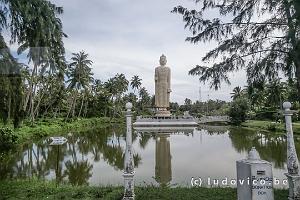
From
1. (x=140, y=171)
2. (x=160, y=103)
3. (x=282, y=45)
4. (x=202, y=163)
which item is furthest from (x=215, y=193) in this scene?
(x=160, y=103)

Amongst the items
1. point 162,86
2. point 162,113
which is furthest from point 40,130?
point 162,86

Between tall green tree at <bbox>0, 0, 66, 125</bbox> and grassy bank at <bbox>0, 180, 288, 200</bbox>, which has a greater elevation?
tall green tree at <bbox>0, 0, 66, 125</bbox>

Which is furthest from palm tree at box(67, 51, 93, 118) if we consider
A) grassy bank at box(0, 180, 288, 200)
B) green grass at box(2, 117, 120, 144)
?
grassy bank at box(0, 180, 288, 200)

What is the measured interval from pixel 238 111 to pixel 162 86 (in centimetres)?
1583

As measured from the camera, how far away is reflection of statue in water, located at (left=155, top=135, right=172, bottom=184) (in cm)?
1056

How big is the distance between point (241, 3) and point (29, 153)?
15.1 meters

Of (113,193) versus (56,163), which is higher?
(113,193)

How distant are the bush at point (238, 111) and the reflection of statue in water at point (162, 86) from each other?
46.8ft

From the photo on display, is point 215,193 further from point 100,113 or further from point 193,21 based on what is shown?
point 100,113

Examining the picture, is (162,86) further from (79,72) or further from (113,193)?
(113,193)

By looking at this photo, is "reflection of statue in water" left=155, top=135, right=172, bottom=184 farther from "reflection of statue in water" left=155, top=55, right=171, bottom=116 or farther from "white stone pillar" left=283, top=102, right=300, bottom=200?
"reflection of statue in water" left=155, top=55, right=171, bottom=116

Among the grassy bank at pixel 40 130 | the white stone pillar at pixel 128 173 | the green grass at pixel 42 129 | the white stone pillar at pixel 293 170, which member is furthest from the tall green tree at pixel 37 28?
the green grass at pixel 42 129

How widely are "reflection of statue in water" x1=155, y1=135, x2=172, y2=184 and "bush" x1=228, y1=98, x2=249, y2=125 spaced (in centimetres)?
2657

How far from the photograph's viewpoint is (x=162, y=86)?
3431 cm
